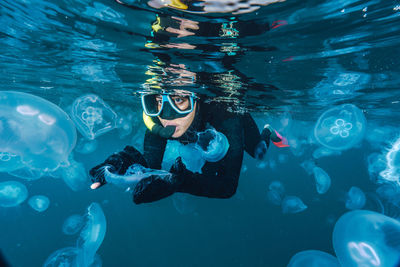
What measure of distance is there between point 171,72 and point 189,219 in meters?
19.3

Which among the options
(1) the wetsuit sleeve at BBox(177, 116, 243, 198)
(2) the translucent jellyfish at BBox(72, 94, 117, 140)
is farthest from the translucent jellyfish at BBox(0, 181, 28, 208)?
(1) the wetsuit sleeve at BBox(177, 116, 243, 198)

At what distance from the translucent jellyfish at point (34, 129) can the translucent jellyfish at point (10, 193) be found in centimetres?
974

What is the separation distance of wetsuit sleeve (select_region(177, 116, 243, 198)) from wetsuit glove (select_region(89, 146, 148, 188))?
0.81 meters

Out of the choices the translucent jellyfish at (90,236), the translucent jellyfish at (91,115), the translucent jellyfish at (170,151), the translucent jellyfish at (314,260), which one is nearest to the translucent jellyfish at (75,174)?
the translucent jellyfish at (90,236)

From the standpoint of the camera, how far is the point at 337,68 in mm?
5219

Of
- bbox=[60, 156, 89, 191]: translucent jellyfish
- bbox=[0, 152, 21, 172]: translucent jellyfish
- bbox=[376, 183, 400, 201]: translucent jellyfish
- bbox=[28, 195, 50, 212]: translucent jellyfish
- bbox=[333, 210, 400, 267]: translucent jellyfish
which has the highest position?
bbox=[333, 210, 400, 267]: translucent jellyfish

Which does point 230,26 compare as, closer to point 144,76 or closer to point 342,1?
point 342,1

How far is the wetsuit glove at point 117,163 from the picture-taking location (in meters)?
2.26

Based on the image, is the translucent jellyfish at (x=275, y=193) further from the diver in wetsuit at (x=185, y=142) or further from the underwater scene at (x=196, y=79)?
the diver in wetsuit at (x=185, y=142)

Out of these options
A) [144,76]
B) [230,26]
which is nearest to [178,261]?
[144,76]

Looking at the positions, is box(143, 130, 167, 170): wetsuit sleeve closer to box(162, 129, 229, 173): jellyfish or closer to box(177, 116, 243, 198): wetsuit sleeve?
box(162, 129, 229, 173): jellyfish

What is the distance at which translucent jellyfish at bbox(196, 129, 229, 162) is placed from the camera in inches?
134

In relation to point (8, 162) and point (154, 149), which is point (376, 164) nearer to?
point (154, 149)

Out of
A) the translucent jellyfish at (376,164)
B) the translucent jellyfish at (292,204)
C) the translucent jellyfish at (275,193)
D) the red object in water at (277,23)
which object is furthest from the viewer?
the translucent jellyfish at (275,193)
